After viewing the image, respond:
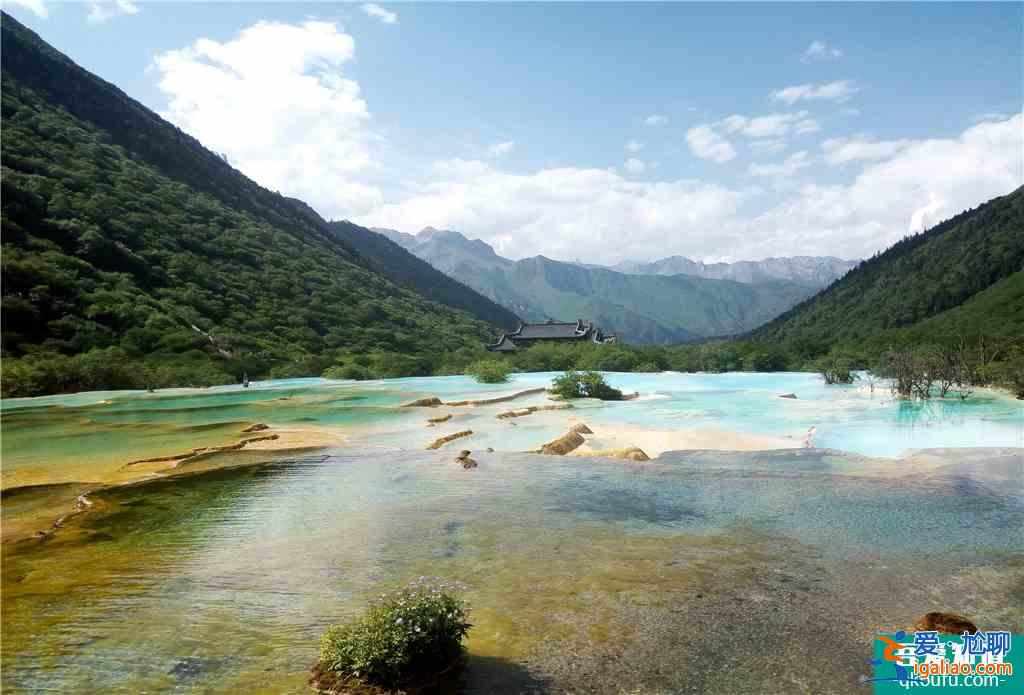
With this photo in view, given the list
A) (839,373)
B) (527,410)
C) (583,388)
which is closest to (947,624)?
(527,410)

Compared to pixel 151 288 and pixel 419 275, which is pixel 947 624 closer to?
pixel 151 288

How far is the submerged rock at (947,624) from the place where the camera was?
460cm

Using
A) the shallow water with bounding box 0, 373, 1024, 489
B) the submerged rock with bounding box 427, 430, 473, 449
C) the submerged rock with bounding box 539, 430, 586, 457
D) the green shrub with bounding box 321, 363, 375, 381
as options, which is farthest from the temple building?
the submerged rock with bounding box 539, 430, 586, 457

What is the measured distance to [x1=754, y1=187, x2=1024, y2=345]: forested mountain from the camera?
181 feet

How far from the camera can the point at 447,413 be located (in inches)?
878

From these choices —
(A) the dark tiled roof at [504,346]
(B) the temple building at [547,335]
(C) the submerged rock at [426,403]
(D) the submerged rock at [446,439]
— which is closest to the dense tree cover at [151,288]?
(A) the dark tiled roof at [504,346]

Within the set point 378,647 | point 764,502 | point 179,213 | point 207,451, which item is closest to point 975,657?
point 378,647

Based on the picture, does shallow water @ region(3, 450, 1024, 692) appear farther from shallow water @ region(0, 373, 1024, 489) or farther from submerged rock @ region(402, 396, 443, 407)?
submerged rock @ region(402, 396, 443, 407)

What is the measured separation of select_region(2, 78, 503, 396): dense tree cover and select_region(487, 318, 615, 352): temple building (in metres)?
5.65

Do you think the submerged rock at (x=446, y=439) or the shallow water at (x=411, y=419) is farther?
the submerged rock at (x=446, y=439)

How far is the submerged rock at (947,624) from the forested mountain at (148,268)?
3465 cm

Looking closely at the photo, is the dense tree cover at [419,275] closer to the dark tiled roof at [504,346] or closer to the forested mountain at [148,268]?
the forested mountain at [148,268]

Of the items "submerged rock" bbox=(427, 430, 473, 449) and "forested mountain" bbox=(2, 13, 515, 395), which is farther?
"forested mountain" bbox=(2, 13, 515, 395)

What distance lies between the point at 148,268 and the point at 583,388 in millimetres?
43071
